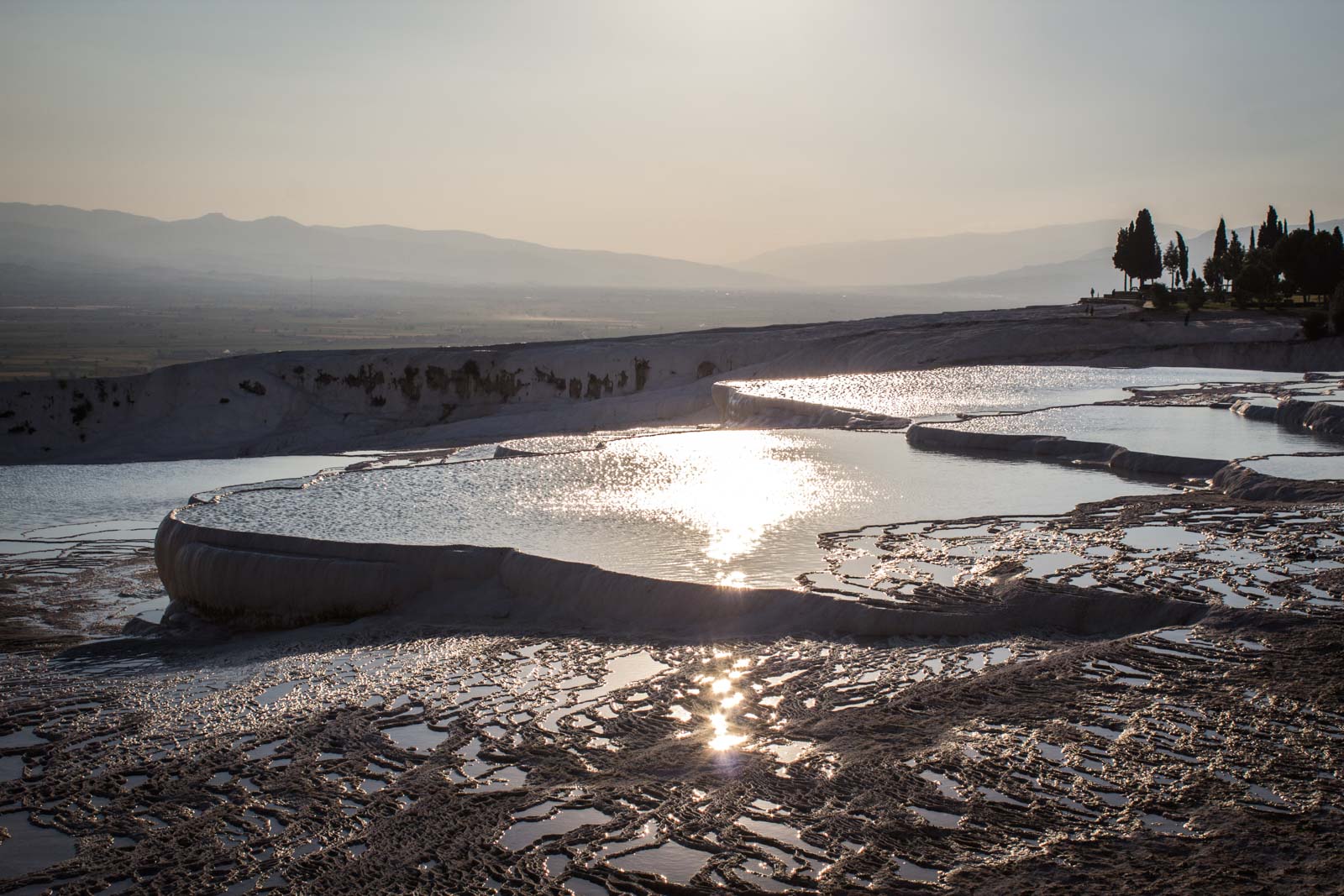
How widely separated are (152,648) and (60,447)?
2296 cm

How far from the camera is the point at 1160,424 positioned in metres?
16.6

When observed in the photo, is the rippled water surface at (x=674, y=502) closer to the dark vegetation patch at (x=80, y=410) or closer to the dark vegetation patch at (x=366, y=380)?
the dark vegetation patch at (x=366, y=380)

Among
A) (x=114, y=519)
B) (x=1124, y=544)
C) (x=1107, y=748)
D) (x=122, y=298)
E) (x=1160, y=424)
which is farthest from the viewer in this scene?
(x=122, y=298)

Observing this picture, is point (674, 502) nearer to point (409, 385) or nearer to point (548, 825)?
point (548, 825)

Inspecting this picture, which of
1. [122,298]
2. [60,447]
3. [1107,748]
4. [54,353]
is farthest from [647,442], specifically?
[122,298]

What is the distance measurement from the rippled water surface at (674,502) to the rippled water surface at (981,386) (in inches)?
180

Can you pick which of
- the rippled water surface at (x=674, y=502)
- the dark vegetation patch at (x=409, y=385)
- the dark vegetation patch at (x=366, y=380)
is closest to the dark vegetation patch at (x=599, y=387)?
the dark vegetation patch at (x=409, y=385)

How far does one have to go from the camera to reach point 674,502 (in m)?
12.9

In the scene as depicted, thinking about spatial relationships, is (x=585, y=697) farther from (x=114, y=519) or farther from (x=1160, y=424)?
(x=114, y=519)

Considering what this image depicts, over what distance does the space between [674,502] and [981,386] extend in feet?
41.1

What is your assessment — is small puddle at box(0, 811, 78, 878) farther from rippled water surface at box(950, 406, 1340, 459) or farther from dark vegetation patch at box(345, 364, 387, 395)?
dark vegetation patch at box(345, 364, 387, 395)

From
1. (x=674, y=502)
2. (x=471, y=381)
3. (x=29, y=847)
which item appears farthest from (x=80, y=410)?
(x=29, y=847)

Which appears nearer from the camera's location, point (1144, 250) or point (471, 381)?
point (471, 381)

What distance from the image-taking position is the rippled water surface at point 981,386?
67.3 feet
